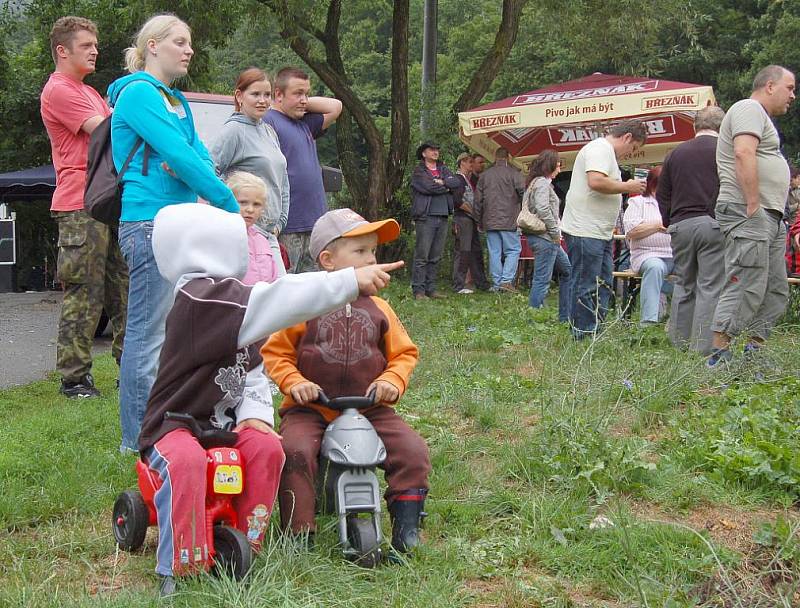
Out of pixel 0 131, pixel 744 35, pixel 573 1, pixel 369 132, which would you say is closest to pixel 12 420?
pixel 369 132

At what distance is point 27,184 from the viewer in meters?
16.0

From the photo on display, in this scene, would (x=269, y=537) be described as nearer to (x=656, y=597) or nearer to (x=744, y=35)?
(x=656, y=597)

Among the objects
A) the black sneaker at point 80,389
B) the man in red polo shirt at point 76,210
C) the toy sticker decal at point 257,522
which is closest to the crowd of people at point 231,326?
the toy sticker decal at point 257,522

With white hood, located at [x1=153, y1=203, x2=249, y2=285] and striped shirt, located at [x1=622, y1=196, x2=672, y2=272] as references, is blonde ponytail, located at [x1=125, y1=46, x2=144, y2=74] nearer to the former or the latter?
white hood, located at [x1=153, y1=203, x2=249, y2=285]

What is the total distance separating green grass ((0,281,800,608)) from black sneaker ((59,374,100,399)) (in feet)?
0.33

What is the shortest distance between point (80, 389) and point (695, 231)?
14.4 feet

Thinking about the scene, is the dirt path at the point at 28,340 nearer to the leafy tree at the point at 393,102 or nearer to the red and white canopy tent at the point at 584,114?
the leafy tree at the point at 393,102

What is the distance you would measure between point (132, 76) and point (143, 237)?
0.73 metres

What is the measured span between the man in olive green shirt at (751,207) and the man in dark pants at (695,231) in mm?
447

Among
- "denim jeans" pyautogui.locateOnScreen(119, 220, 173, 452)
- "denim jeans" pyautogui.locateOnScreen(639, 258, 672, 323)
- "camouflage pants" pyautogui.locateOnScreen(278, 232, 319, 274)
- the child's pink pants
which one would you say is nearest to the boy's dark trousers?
the child's pink pants

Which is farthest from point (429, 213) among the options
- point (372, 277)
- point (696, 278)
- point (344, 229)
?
point (372, 277)

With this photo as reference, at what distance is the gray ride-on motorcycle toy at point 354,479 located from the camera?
349 centimetres

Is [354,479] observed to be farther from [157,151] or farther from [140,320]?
[157,151]

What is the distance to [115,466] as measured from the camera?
4.66 m
